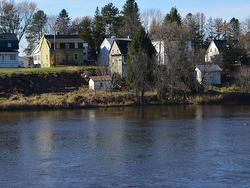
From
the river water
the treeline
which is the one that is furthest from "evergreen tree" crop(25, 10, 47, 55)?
the river water

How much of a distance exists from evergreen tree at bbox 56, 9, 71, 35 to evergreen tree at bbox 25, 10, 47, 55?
9.94 ft

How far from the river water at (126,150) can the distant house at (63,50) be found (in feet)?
111

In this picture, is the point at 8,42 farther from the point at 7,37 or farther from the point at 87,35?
the point at 87,35

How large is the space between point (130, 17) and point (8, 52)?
1014 inches

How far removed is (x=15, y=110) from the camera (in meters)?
68.9

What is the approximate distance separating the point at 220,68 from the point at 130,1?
33114 millimetres

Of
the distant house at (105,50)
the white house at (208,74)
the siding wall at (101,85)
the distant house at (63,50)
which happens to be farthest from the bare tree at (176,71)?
the distant house at (63,50)

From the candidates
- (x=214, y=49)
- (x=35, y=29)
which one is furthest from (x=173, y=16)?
(x=35, y=29)

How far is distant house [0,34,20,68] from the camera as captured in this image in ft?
308

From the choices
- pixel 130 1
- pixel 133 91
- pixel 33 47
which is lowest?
Answer: pixel 133 91

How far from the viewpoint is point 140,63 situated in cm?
7638

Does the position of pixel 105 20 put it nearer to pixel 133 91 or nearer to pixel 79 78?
pixel 79 78

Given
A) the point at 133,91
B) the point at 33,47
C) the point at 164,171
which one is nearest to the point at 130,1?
the point at 33,47

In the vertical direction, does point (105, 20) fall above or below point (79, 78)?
above
